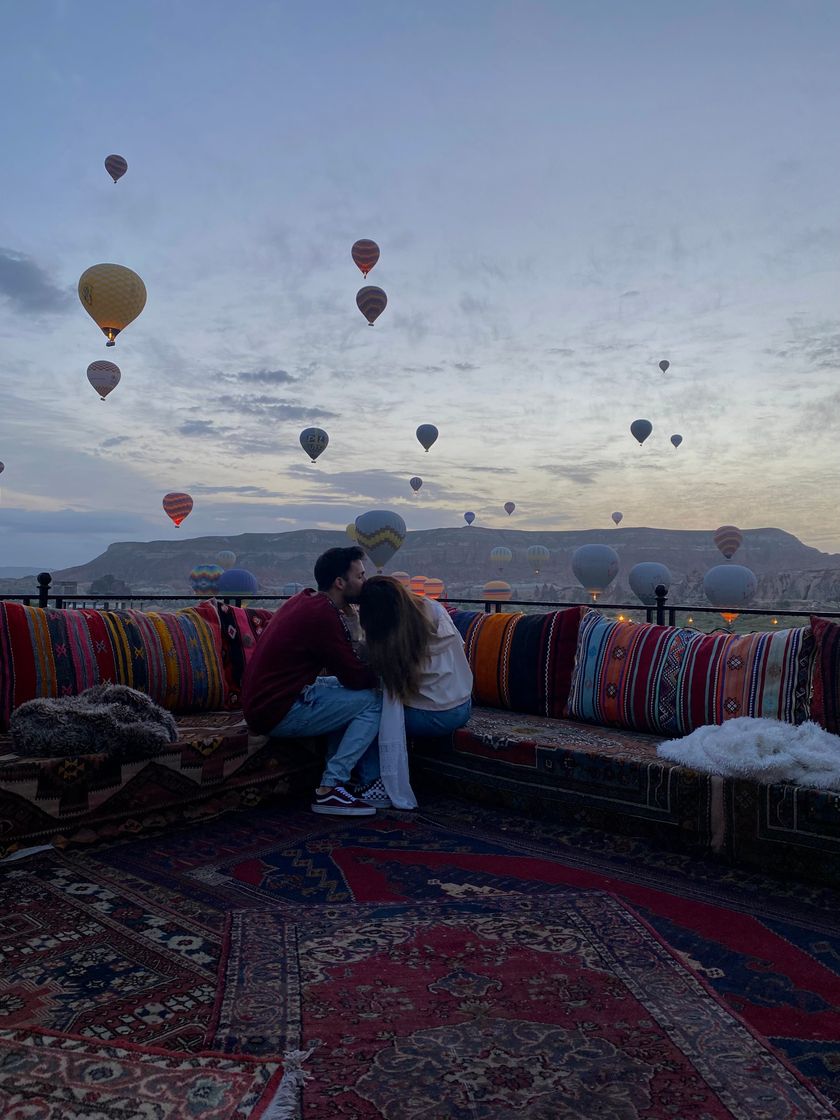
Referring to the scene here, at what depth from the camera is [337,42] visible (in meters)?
7.34

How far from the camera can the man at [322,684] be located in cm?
308

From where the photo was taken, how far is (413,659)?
312 centimetres

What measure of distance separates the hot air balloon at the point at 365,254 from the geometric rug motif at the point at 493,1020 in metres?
15.2

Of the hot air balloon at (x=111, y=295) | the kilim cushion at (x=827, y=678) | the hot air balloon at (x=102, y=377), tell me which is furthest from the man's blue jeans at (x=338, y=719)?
the hot air balloon at (x=102, y=377)

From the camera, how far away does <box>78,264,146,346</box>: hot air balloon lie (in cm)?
1076

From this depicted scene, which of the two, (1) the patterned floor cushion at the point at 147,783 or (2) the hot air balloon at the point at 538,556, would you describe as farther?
(2) the hot air balloon at the point at 538,556

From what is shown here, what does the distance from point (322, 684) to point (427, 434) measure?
804 inches

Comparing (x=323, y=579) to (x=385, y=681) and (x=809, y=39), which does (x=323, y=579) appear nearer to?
(x=385, y=681)

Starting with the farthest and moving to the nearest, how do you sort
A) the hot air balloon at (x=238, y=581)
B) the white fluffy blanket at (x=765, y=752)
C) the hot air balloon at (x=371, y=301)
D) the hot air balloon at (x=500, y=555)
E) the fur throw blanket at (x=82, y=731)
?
the hot air balloon at (x=500, y=555), the hot air balloon at (x=238, y=581), the hot air balloon at (x=371, y=301), the fur throw blanket at (x=82, y=731), the white fluffy blanket at (x=765, y=752)

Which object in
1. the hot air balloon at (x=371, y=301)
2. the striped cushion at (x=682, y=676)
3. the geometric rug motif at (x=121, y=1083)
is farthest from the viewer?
the hot air balloon at (x=371, y=301)

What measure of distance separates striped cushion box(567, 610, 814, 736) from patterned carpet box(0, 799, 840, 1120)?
69 centimetres

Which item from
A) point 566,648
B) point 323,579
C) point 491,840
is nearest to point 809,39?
point 566,648

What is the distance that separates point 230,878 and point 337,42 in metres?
7.80

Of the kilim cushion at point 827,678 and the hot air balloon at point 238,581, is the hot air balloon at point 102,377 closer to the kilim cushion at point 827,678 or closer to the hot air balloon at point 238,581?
the hot air balloon at point 238,581
